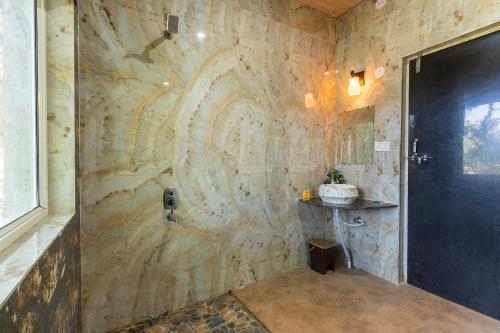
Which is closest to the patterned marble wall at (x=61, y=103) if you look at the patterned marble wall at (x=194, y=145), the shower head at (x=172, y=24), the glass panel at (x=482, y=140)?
the patterned marble wall at (x=194, y=145)

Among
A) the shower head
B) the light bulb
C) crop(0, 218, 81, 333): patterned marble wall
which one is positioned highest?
the shower head

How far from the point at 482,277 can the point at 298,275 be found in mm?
1448

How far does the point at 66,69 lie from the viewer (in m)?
1.39

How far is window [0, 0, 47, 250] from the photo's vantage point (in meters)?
0.95

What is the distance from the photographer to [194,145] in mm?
2148

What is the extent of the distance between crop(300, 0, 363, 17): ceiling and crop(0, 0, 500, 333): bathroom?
32 mm

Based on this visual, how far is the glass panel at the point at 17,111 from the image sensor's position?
95cm

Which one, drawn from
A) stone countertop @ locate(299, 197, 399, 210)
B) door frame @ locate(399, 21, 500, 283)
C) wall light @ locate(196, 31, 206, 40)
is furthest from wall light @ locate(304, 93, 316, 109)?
wall light @ locate(196, 31, 206, 40)

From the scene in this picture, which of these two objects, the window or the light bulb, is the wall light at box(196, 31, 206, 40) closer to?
the window

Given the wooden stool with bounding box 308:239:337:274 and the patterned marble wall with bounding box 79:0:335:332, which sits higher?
the patterned marble wall with bounding box 79:0:335:332

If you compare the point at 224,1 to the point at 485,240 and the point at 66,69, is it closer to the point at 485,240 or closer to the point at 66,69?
the point at 66,69

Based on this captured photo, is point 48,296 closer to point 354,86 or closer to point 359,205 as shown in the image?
point 359,205

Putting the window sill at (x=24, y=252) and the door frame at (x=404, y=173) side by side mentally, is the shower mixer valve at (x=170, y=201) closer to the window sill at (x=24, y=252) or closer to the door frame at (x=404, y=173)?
the window sill at (x=24, y=252)

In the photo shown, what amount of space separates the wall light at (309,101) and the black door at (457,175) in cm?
91
